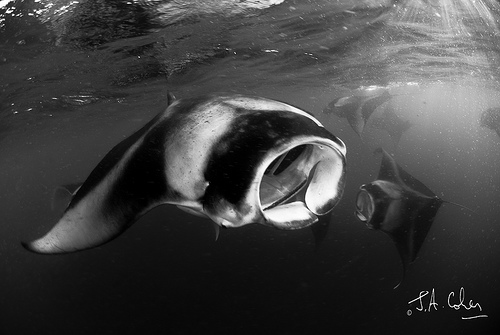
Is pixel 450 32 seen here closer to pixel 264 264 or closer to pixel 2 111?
pixel 264 264

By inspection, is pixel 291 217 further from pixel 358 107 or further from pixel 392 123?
pixel 392 123

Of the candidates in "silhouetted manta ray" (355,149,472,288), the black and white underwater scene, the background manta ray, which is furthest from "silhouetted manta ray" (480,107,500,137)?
"silhouetted manta ray" (355,149,472,288)

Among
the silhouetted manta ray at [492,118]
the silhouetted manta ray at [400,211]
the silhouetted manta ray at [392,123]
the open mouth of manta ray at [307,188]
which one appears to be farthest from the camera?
the silhouetted manta ray at [392,123]

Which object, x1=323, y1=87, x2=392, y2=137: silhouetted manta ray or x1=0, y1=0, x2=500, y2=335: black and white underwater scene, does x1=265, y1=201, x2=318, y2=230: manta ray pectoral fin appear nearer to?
x1=0, y1=0, x2=500, y2=335: black and white underwater scene

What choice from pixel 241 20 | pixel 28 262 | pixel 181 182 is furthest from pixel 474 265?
pixel 28 262

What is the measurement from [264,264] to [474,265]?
1933 cm

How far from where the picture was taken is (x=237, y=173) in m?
1.70

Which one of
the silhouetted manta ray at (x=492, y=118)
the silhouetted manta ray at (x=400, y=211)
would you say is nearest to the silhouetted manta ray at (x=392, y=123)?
the silhouetted manta ray at (x=492, y=118)

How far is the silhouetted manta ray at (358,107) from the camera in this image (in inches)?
588

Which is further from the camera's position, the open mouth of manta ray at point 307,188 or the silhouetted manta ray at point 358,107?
the silhouetted manta ray at point 358,107

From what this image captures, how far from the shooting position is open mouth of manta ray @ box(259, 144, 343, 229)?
Result: 1.87 meters

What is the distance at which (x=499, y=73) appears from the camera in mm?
19500

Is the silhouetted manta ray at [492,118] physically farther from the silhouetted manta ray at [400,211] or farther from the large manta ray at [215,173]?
the large manta ray at [215,173]

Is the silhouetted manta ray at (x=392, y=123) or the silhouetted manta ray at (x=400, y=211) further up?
the silhouetted manta ray at (x=400, y=211)
